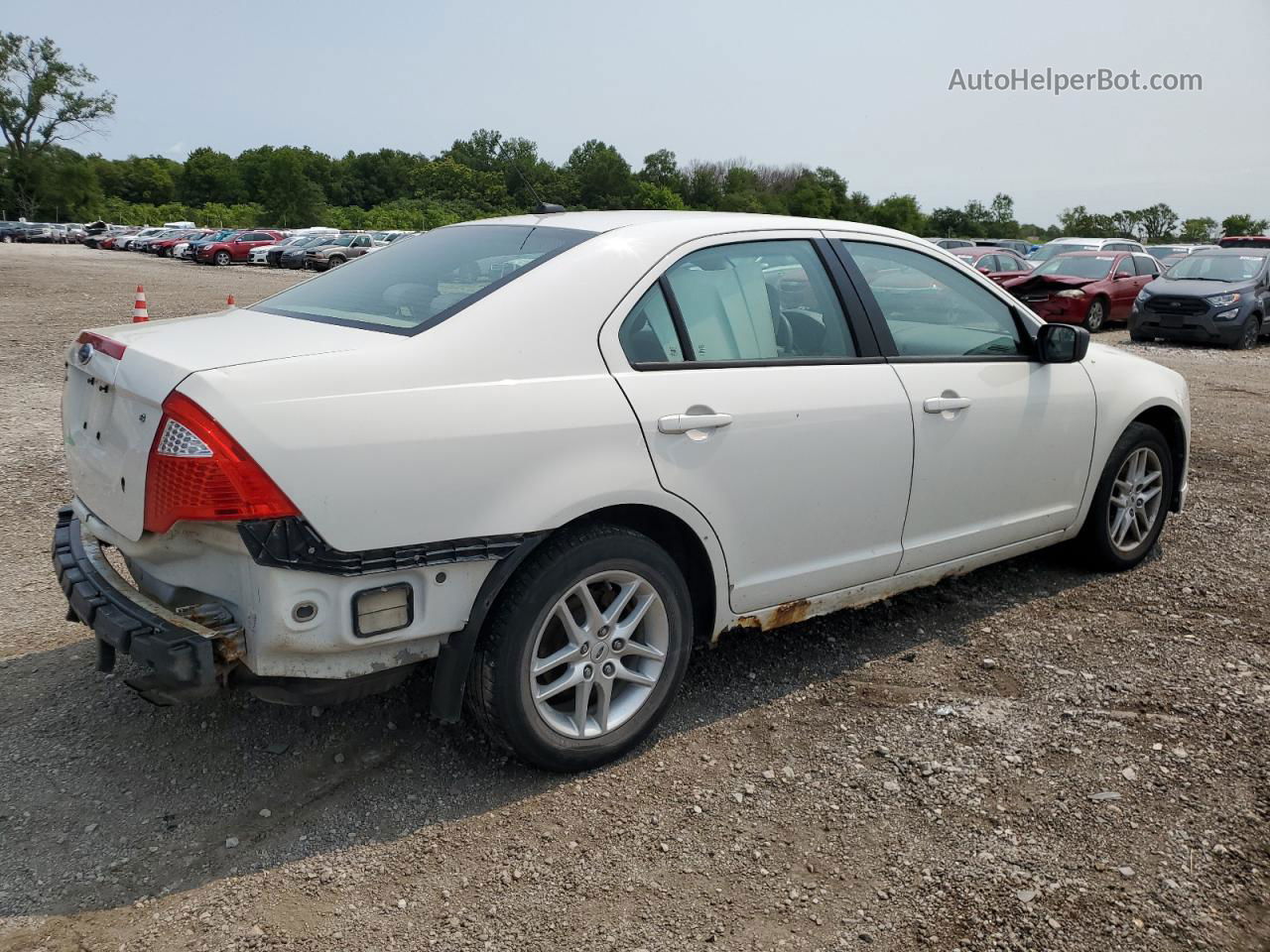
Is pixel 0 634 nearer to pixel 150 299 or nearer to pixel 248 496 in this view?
pixel 248 496

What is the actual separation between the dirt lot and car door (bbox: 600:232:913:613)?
0.54 metres

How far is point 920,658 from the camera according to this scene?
4.11 metres

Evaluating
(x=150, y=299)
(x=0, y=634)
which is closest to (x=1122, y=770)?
(x=0, y=634)

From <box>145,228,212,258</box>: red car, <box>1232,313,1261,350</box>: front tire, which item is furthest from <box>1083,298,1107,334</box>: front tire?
<box>145,228,212,258</box>: red car

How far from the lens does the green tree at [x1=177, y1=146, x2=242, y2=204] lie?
111 meters

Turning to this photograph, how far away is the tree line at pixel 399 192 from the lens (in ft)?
241

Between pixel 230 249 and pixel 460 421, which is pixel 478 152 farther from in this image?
pixel 460 421

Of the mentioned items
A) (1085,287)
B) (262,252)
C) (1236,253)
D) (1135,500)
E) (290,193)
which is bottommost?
(1135,500)

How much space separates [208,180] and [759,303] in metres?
122

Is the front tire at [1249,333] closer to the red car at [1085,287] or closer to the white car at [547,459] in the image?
the red car at [1085,287]

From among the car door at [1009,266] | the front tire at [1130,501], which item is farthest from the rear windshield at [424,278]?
the car door at [1009,266]

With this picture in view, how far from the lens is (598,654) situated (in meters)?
3.17

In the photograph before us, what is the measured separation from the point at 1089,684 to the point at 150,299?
19.7 meters

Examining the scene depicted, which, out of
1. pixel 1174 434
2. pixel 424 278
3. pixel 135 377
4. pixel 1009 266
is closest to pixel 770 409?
pixel 424 278
